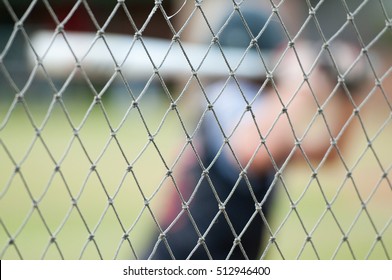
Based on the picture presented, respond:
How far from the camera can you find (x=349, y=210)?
12.6 ft

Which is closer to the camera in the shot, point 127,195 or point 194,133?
point 194,133

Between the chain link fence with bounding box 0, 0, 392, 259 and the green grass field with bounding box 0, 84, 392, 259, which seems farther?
the green grass field with bounding box 0, 84, 392, 259

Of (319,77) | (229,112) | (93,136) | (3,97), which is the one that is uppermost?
(3,97)

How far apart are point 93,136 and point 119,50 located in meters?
0.74

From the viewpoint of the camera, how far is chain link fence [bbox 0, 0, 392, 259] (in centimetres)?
104

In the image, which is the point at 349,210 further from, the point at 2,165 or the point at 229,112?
the point at 229,112

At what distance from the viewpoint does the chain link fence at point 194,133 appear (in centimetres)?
104

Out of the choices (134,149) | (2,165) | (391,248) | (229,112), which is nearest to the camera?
(229,112)

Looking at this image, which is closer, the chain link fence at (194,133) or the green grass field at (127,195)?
the chain link fence at (194,133)

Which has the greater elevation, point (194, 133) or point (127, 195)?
point (127, 195)

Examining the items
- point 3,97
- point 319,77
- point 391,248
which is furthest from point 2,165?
point 319,77

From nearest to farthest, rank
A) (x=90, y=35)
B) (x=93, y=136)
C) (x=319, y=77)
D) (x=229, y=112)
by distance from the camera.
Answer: (x=229, y=112) < (x=319, y=77) < (x=93, y=136) < (x=90, y=35)

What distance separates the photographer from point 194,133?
103 centimetres
